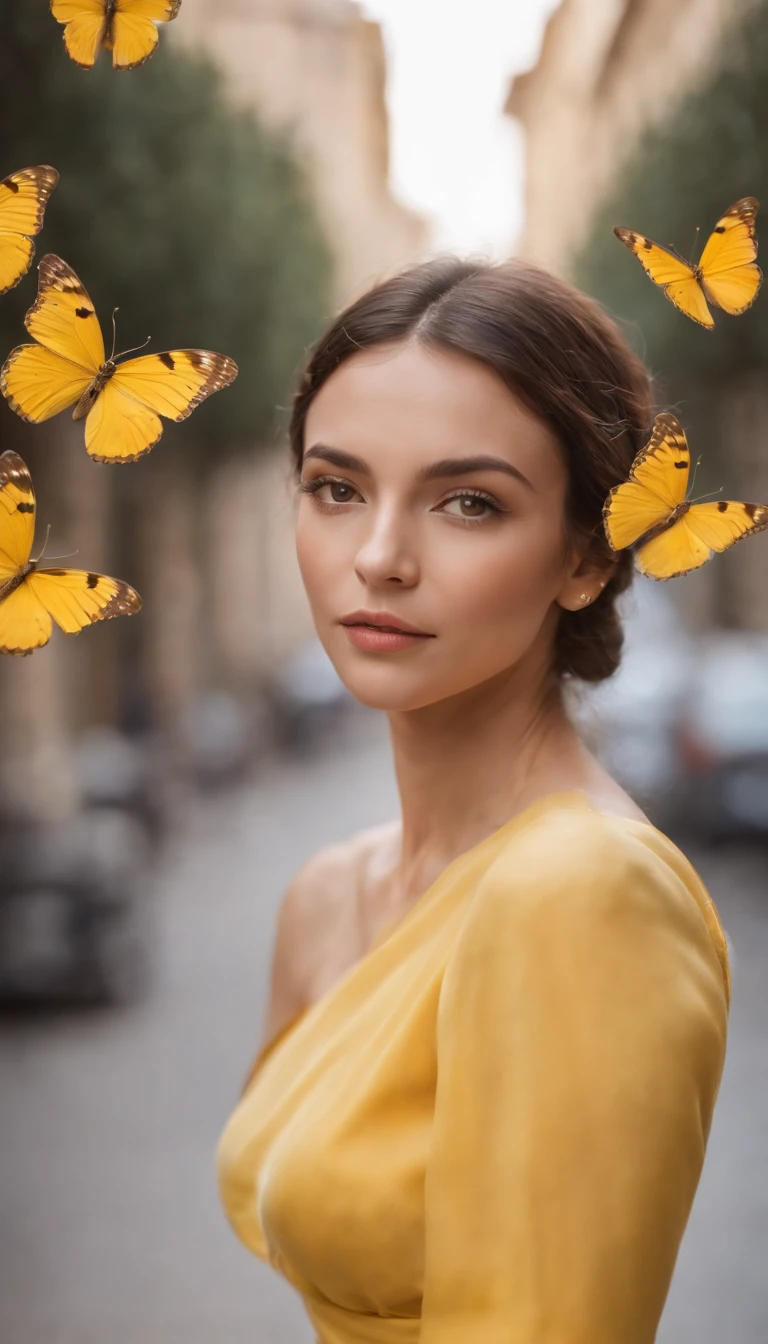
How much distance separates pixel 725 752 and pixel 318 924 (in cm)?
616

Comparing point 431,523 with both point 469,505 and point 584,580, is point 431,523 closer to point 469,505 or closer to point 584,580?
point 469,505

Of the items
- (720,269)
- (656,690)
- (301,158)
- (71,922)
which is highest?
(301,158)

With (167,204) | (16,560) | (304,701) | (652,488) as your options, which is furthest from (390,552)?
(304,701)

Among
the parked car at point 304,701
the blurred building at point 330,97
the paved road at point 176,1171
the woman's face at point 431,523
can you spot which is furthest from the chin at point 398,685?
the parked car at point 304,701

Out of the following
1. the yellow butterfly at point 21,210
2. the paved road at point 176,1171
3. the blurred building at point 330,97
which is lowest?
the paved road at point 176,1171

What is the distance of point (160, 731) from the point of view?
12523mm

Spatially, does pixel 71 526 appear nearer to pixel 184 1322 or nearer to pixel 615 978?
pixel 184 1322

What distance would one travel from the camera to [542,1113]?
1.02 meters

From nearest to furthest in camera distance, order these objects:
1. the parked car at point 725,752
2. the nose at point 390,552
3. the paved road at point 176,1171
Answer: the nose at point 390,552 → the paved road at point 176,1171 → the parked car at point 725,752

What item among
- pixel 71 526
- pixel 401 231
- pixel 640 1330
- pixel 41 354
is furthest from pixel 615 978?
pixel 401 231

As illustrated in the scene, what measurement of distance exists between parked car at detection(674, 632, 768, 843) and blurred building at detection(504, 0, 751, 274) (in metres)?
2.80

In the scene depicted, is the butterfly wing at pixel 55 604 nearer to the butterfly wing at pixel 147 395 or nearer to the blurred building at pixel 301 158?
the butterfly wing at pixel 147 395

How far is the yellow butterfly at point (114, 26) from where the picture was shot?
994 mm

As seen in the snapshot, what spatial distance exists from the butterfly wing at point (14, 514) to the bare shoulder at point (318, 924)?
2.55 ft
